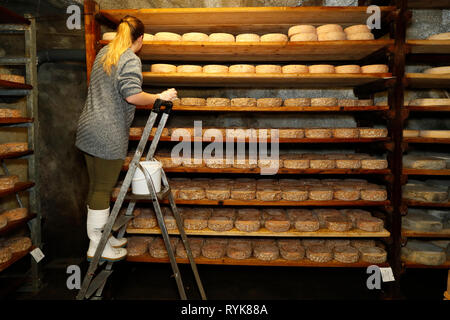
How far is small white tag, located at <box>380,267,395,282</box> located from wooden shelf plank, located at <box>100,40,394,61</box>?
88.6 inches

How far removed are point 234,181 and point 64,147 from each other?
2435 mm

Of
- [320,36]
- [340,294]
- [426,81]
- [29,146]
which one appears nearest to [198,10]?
[320,36]

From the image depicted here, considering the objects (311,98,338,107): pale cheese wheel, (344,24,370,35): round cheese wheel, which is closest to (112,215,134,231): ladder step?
(311,98,338,107): pale cheese wheel

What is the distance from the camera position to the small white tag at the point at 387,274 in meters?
2.67

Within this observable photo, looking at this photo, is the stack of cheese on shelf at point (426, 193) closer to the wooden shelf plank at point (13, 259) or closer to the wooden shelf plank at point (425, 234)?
the wooden shelf plank at point (425, 234)

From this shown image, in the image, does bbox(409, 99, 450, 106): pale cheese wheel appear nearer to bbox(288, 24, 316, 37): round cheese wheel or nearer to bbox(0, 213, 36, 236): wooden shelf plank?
bbox(288, 24, 316, 37): round cheese wheel

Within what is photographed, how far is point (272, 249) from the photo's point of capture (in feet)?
9.20

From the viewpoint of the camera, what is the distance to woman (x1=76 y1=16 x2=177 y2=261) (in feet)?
6.61

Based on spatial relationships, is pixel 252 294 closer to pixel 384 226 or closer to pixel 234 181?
pixel 234 181

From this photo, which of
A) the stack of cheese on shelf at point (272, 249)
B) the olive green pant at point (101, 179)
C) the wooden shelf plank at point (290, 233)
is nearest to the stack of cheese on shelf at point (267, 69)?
the olive green pant at point (101, 179)

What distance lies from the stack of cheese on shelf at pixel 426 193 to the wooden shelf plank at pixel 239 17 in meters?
1.84

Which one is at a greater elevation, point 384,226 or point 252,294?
point 384,226

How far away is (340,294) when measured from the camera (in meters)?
2.75

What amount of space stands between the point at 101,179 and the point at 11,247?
1373mm
